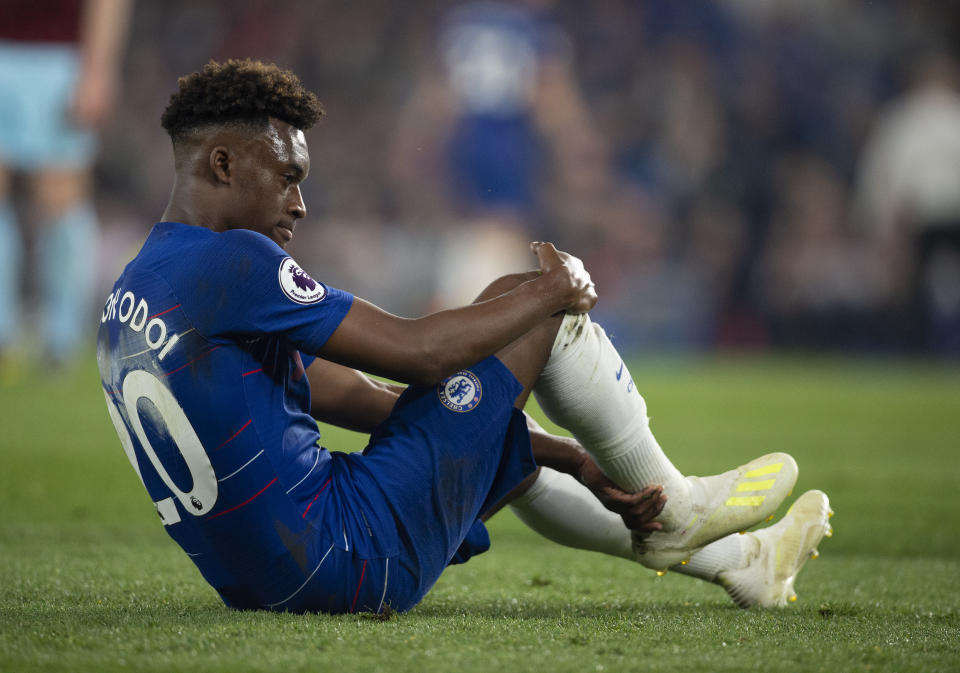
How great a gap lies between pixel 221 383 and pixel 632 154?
14.8 m

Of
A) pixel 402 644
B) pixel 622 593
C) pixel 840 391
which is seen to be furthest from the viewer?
pixel 840 391

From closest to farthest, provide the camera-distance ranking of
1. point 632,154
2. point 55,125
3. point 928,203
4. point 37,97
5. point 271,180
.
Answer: point 271,180 → point 55,125 → point 37,97 → point 928,203 → point 632,154

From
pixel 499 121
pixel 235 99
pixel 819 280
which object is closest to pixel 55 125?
pixel 499 121

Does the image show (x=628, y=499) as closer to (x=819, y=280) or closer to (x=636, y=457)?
(x=636, y=457)

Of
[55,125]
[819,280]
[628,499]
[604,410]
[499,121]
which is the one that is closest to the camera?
[604,410]

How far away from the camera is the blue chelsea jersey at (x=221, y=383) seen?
2.30 m

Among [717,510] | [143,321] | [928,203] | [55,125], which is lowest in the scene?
[717,510]

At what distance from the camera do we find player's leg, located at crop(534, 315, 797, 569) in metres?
2.60

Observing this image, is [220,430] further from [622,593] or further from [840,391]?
[840,391]

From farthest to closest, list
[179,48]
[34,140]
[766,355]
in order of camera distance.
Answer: [179,48] < [766,355] < [34,140]

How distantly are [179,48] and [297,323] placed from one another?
1616cm

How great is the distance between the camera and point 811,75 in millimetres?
17469

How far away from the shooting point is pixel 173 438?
2354 mm

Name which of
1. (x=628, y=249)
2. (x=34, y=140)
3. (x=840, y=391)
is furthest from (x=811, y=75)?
(x=34, y=140)
